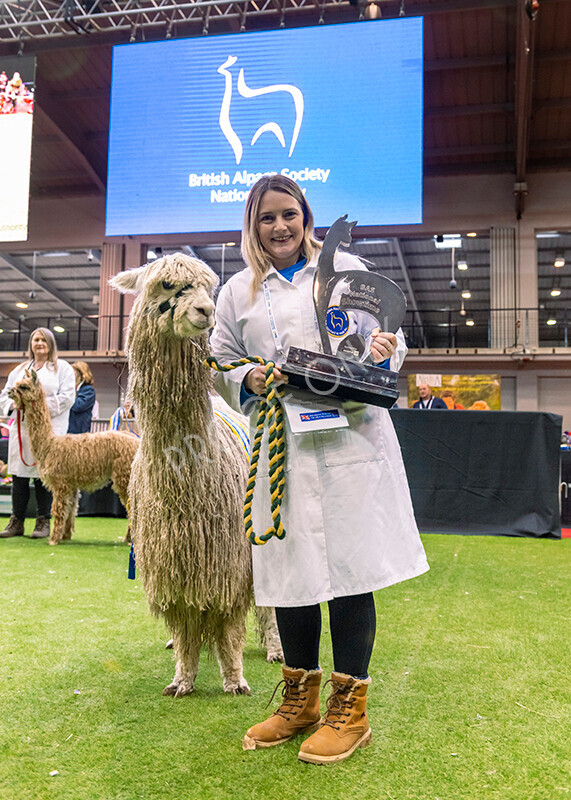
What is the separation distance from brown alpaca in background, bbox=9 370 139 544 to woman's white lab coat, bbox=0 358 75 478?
14 centimetres

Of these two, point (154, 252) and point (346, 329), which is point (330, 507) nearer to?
point (346, 329)

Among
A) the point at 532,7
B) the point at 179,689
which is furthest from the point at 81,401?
the point at 532,7

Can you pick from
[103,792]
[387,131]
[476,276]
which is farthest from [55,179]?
[103,792]

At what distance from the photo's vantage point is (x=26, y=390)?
456 centimetres

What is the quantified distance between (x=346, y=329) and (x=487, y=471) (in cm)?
422

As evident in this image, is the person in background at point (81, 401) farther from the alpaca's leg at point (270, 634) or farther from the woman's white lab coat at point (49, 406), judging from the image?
the alpaca's leg at point (270, 634)

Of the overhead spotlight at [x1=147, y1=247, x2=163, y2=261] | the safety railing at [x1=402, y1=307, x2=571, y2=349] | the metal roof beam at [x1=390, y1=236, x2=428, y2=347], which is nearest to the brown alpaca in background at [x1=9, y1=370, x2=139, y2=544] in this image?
the overhead spotlight at [x1=147, y1=247, x2=163, y2=261]

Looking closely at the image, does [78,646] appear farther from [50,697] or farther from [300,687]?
[300,687]

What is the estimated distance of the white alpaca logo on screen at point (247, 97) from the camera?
6.77m

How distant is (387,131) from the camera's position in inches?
267

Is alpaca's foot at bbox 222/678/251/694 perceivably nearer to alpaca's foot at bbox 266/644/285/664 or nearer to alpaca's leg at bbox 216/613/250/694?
alpaca's leg at bbox 216/613/250/694

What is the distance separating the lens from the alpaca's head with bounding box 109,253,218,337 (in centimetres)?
157

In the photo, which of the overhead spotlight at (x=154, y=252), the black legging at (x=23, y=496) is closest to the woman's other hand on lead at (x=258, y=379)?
the black legging at (x=23, y=496)

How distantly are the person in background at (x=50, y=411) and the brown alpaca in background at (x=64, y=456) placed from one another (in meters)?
0.14
